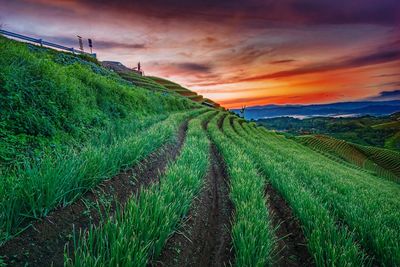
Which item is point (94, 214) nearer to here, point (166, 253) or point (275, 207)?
point (166, 253)

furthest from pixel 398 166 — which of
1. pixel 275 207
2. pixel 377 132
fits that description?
pixel 377 132

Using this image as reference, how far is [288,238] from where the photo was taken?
160 inches

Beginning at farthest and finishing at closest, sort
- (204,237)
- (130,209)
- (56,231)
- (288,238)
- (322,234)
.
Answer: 1. (288,238)
2. (204,237)
3. (322,234)
4. (130,209)
5. (56,231)

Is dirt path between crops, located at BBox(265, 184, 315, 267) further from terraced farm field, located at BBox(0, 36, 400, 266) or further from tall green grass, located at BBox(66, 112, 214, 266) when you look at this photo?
tall green grass, located at BBox(66, 112, 214, 266)

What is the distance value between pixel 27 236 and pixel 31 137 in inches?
128

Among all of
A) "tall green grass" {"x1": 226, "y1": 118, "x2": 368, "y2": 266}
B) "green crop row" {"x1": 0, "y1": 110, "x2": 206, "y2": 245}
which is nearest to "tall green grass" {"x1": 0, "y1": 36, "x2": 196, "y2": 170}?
"green crop row" {"x1": 0, "y1": 110, "x2": 206, "y2": 245}

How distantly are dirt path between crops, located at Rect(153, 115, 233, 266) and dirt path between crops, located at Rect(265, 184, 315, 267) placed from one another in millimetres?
850

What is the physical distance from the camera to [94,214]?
3.25 meters

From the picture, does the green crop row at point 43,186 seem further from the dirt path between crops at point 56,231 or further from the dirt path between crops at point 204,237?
the dirt path between crops at point 204,237

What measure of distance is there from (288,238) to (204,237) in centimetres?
162

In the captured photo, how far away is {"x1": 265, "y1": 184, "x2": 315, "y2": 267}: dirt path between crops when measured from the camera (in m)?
3.34

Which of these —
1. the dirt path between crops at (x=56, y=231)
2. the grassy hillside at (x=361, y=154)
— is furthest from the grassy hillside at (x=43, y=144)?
the grassy hillside at (x=361, y=154)

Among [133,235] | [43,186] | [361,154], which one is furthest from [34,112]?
[361,154]

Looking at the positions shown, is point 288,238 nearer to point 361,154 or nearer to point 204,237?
point 204,237
